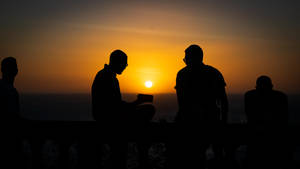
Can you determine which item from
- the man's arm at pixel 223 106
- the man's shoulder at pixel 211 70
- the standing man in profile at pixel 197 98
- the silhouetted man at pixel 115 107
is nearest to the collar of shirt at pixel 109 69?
the silhouetted man at pixel 115 107

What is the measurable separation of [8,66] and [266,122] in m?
3.46

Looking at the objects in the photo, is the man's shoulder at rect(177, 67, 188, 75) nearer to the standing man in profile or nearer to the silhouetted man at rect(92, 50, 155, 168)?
the standing man in profile

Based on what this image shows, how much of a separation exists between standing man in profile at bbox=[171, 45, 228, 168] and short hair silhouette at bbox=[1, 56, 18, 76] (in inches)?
87.2

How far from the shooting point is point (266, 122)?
365cm

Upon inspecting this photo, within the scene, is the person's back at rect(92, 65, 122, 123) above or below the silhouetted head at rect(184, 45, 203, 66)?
below

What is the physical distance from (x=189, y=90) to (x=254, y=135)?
0.97 metres

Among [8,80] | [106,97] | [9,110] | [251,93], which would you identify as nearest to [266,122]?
[251,93]

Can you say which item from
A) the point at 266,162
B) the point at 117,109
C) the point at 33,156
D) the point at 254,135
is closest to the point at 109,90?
the point at 117,109

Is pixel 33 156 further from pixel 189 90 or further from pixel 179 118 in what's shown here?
pixel 189 90

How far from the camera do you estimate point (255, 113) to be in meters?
3.80

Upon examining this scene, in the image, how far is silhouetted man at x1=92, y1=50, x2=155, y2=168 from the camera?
3.46 metres

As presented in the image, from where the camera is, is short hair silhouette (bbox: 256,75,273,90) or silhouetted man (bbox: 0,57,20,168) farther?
short hair silhouette (bbox: 256,75,273,90)

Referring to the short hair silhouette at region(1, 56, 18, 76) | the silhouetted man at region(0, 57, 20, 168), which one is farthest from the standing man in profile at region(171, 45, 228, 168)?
the short hair silhouette at region(1, 56, 18, 76)

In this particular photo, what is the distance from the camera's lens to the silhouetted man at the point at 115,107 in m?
3.46
